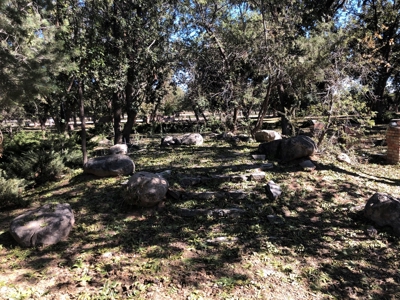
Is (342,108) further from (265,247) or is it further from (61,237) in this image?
(61,237)

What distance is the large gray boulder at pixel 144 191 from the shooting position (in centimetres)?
443

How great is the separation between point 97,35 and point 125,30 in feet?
4.20

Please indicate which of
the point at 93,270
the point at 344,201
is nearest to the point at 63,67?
the point at 93,270

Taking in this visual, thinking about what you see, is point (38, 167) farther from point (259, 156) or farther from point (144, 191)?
point (259, 156)

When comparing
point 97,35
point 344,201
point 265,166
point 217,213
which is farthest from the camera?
point 97,35

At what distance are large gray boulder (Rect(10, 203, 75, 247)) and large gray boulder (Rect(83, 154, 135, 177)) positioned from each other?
1.71 m

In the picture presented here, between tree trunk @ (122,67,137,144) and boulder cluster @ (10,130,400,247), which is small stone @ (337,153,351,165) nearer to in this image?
boulder cluster @ (10,130,400,247)

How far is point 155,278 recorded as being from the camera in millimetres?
2926

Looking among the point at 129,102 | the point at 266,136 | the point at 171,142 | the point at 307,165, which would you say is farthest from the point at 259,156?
the point at 129,102

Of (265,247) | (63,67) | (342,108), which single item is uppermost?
(63,67)

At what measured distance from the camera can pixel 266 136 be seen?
861cm

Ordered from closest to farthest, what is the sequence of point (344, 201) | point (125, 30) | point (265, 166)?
A: 1. point (344, 201)
2. point (265, 166)
3. point (125, 30)

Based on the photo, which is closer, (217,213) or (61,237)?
(61,237)

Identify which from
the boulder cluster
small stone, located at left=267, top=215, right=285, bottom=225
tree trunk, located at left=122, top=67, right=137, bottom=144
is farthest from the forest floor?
tree trunk, located at left=122, top=67, right=137, bottom=144
